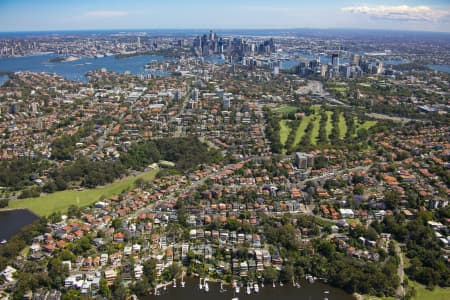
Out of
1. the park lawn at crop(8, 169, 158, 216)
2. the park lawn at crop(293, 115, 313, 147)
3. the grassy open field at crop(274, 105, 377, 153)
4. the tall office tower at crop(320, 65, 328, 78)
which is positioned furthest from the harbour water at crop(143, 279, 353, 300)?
the tall office tower at crop(320, 65, 328, 78)

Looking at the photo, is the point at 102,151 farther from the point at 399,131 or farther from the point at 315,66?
the point at 315,66

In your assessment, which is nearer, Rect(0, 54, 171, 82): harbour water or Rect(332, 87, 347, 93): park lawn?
Rect(332, 87, 347, 93): park lawn

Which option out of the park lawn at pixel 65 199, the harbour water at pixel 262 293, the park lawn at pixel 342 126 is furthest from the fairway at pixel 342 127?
the harbour water at pixel 262 293

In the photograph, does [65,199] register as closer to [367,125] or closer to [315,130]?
[315,130]

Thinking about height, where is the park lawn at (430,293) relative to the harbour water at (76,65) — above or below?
below

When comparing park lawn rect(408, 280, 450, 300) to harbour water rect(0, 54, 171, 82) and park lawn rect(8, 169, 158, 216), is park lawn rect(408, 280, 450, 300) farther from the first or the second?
harbour water rect(0, 54, 171, 82)

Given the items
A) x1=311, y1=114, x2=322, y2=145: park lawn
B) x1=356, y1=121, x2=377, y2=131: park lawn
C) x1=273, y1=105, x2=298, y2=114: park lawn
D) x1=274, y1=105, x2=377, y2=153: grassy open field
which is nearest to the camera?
x1=311, y1=114, x2=322, y2=145: park lawn

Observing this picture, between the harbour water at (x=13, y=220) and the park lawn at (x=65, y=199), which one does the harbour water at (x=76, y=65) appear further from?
the harbour water at (x=13, y=220)

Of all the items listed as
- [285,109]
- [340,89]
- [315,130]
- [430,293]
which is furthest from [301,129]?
[430,293]
